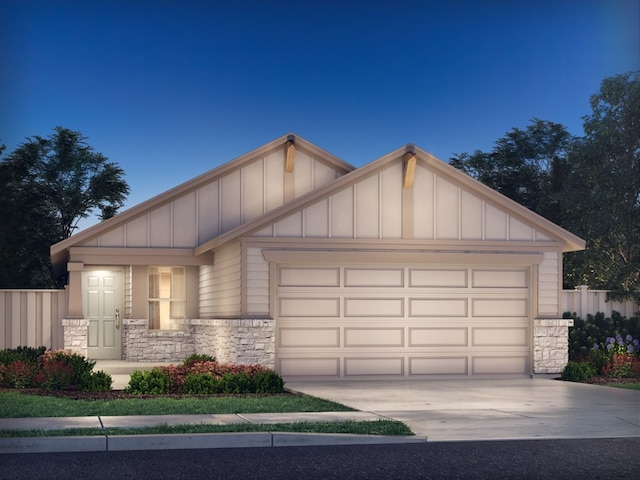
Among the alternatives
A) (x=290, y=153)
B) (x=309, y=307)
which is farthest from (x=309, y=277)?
(x=290, y=153)

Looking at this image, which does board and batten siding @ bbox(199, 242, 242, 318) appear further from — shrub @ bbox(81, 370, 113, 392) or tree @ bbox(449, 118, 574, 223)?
tree @ bbox(449, 118, 574, 223)

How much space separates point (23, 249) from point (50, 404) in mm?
27080

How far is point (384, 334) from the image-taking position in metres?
21.1

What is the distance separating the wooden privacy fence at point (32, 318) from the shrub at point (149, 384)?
716 cm

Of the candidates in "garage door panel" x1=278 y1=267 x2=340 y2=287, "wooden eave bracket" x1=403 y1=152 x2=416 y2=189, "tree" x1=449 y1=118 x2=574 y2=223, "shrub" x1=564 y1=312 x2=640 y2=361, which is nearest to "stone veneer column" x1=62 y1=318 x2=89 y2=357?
"garage door panel" x1=278 y1=267 x2=340 y2=287

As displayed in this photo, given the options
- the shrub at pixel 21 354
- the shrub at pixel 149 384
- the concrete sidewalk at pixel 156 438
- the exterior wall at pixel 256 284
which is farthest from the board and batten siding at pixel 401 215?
the concrete sidewalk at pixel 156 438

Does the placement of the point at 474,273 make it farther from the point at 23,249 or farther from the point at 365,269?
the point at 23,249

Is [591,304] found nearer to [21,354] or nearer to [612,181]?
[612,181]

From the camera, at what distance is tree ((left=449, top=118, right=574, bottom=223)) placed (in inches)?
1834

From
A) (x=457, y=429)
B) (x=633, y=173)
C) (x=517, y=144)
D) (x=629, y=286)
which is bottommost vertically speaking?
(x=457, y=429)

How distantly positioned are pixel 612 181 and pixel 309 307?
15361 mm

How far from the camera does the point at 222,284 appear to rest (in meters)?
22.6

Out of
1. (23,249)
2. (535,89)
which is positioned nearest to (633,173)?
(535,89)

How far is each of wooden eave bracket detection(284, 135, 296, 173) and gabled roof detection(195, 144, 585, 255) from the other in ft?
13.1
